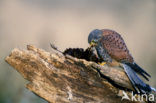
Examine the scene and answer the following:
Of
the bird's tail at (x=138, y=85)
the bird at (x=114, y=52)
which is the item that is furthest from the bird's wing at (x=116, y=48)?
the bird's tail at (x=138, y=85)

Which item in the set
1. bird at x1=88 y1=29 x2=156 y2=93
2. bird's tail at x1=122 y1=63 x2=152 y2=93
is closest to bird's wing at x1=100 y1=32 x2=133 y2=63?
bird at x1=88 y1=29 x2=156 y2=93

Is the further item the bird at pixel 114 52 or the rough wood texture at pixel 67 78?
the bird at pixel 114 52

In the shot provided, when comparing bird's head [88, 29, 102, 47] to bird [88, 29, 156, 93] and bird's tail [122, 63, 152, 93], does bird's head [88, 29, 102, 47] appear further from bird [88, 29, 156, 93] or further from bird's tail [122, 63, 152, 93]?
bird's tail [122, 63, 152, 93]

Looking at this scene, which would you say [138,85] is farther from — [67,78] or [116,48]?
[67,78]

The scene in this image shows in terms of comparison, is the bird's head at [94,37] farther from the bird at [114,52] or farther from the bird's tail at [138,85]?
the bird's tail at [138,85]

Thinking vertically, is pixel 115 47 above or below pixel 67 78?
above

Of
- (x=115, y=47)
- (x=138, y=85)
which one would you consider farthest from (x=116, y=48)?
(x=138, y=85)

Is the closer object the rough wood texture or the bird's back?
the rough wood texture
